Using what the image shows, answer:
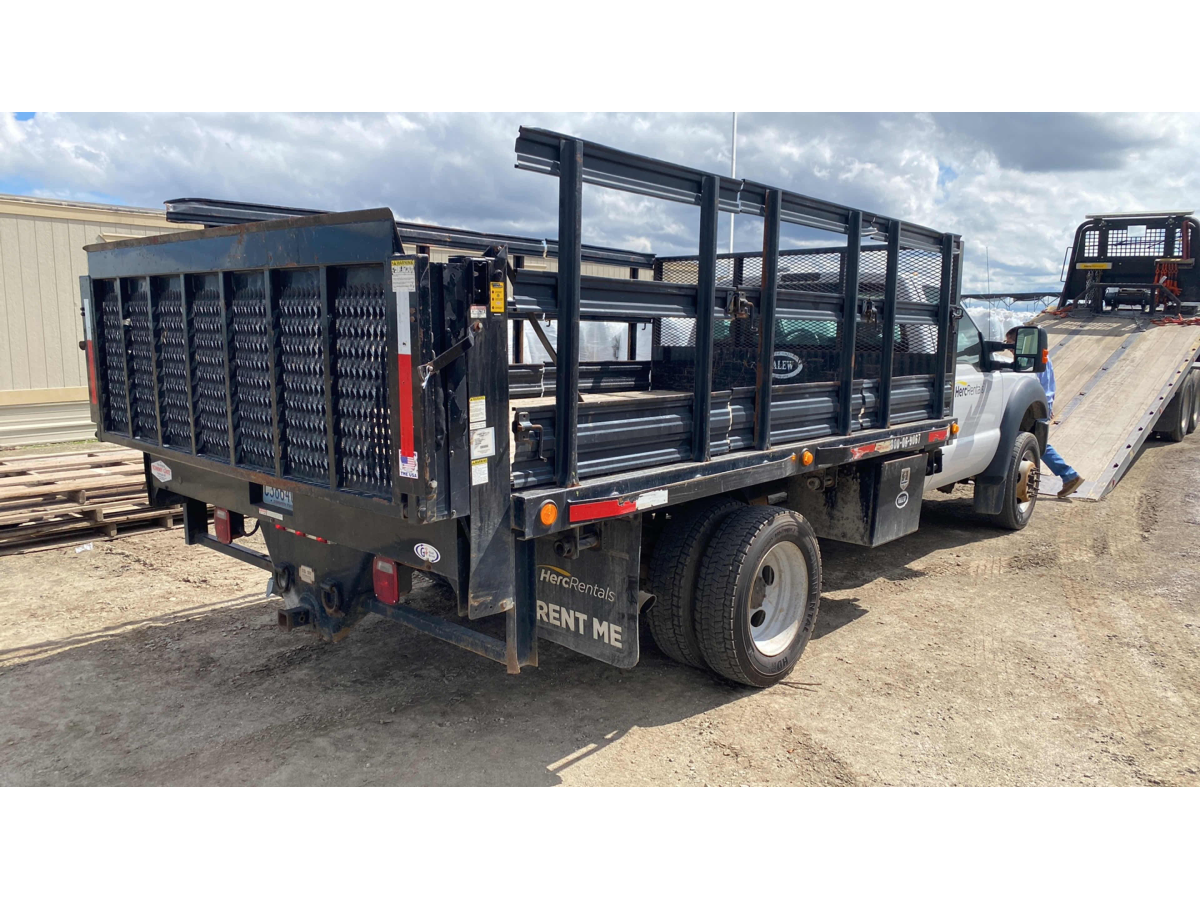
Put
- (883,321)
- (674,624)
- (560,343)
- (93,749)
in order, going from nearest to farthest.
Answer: (560,343), (93,749), (674,624), (883,321)

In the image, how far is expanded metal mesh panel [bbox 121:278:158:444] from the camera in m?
4.19

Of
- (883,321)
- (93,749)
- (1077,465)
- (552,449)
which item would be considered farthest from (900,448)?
(1077,465)

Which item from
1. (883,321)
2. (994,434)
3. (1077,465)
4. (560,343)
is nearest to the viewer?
(560,343)

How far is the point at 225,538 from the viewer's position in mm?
4402

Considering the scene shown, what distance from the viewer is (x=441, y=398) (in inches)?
114

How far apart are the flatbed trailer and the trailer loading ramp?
0.01 metres

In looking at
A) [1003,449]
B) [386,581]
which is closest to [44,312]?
[386,581]

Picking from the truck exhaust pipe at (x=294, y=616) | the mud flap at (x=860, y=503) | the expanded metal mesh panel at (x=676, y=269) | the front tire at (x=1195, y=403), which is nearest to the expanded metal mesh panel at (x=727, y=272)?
the expanded metal mesh panel at (x=676, y=269)

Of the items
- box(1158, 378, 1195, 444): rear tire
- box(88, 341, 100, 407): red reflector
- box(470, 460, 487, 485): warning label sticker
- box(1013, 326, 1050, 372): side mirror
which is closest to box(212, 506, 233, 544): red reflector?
box(88, 341, 100, 407): red reflector

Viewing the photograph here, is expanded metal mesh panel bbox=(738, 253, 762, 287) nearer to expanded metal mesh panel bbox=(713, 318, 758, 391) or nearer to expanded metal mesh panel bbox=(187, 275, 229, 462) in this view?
expanded metal mesh panel bbox=(713, 318, 758, 391)

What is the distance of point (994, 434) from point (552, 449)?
5435 mm

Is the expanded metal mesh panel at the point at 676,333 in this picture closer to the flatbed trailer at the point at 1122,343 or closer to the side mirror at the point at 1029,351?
the side mirror at the point at 1029,351

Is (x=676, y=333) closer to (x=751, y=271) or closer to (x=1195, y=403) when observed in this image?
(x=751, y=271)

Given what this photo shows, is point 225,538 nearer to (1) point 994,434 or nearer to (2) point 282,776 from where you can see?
(2) point 282,776
